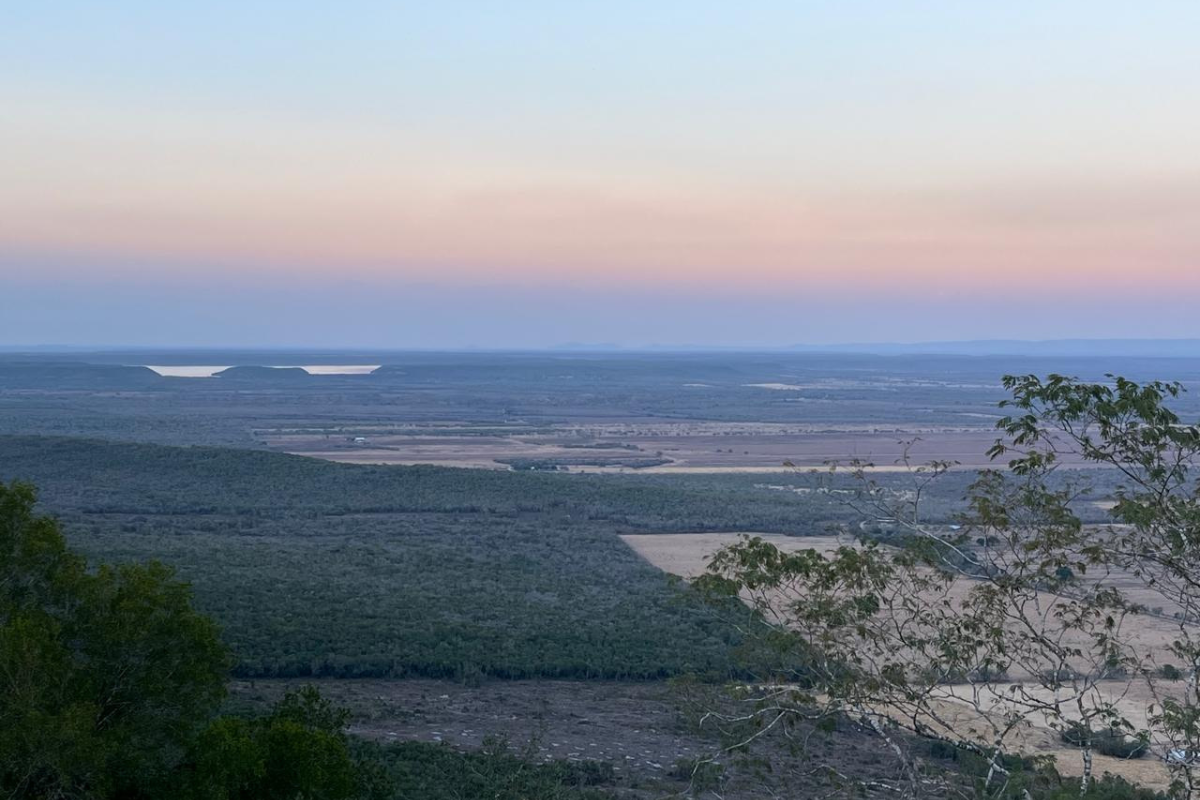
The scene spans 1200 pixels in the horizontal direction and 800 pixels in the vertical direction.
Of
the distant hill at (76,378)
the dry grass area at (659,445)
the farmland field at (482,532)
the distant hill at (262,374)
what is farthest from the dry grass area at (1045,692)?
the distant hill at (262,374)

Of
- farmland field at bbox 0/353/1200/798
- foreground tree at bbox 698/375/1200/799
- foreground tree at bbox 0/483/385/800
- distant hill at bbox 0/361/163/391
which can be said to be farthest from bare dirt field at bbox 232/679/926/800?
distant hill at bbox 0/361/163/391

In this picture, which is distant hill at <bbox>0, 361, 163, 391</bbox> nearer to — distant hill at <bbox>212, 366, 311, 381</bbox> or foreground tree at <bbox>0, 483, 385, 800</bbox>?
distant hill at <bbox>212, 366, 311, 381</bbox>

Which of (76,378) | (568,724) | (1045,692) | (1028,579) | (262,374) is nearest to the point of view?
(1028,579)

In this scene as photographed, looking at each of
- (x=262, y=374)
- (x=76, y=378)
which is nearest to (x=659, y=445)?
(x=76, y=378)

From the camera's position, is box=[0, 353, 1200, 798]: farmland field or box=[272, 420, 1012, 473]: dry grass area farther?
box=[272, 420, 1012, 473]: dry grass area

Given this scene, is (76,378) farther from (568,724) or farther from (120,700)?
(120,700)

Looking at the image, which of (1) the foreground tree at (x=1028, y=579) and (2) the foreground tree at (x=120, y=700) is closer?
(2) the foreground tree at (x=120, y=700)

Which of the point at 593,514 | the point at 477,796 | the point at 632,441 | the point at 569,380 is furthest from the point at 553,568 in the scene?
the point at 569,380

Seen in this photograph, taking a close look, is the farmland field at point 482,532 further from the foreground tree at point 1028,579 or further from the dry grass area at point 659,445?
the foreground tree at point 1028,579
